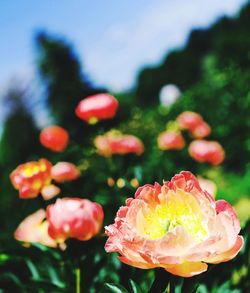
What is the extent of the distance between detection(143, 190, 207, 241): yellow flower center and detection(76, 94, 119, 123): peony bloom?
0.86 metres

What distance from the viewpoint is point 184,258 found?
67 cm

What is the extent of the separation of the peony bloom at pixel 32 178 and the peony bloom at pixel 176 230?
1.69 feet

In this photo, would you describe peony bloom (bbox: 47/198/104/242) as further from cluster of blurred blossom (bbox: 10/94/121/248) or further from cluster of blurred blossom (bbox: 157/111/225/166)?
cluster of blurred blossom (bbox: 157/111/225/166)

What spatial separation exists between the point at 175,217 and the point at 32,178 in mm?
531

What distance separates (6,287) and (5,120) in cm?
1075

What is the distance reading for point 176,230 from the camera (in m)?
0.69

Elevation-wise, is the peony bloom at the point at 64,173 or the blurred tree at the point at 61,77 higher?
the blurred tree at the point at 61,77

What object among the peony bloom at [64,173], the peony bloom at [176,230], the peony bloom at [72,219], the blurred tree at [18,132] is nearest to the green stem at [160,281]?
the peony bloom at [176,230]

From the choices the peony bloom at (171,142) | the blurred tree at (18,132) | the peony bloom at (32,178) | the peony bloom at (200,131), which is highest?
the blurred tree at (18,132)

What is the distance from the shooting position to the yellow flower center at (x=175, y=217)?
0.77 m

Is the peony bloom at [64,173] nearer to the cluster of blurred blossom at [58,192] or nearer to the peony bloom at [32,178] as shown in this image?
the cluster of blurred blossom at [58,192]

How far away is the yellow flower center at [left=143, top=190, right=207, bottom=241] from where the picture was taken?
0.77m

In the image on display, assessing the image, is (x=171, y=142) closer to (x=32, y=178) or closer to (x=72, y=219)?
(x=32, y=178)

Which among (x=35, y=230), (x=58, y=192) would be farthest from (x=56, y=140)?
(x=35, y=230)
